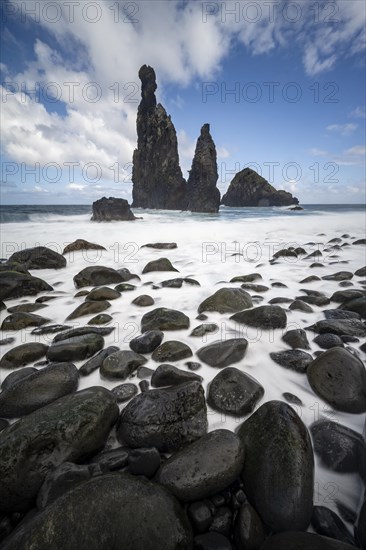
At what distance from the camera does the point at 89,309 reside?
3.61m

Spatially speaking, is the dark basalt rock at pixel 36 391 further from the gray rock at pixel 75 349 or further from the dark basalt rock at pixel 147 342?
the dark basalt rock at pixel 147 342

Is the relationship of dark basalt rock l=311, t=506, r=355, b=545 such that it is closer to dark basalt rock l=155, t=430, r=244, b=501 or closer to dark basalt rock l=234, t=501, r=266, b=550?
dark basalt rock l=234, t=501, r=266, b=550

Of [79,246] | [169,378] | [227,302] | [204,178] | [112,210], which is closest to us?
[169,378]

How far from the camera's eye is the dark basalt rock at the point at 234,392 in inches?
76.0

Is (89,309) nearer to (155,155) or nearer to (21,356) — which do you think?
(21,356)

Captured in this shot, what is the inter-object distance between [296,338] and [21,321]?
131 inches

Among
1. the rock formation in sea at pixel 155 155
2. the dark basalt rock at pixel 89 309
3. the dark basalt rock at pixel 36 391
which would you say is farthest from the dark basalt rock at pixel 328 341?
the rock formation in sea at pixel 155 155

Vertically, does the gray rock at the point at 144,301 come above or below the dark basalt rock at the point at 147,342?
above

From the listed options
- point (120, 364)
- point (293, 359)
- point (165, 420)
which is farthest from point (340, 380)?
point (120, 364)

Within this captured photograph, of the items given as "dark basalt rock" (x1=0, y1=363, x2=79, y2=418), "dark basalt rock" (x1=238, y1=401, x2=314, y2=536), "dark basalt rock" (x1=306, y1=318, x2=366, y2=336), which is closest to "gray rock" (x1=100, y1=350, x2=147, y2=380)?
"dark basalt rock" (x1=0, y1=363, x2=79, y2=418)

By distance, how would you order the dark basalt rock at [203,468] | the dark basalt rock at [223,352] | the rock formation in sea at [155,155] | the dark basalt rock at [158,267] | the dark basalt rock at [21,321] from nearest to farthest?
the dark basalt rock at [203,468] → the dark basalt rock at [223,352] → the dark basalt rock at [21,321] → the dark basalt rock at [158,267] → the rock formation in sea at [155,155]

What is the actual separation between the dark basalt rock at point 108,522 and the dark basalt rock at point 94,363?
1149 mm

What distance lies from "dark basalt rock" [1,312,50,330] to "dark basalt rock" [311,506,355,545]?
10.8 feet

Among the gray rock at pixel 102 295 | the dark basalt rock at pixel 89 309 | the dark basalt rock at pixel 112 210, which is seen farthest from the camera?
the dark basalt rock at pixel 112 210
